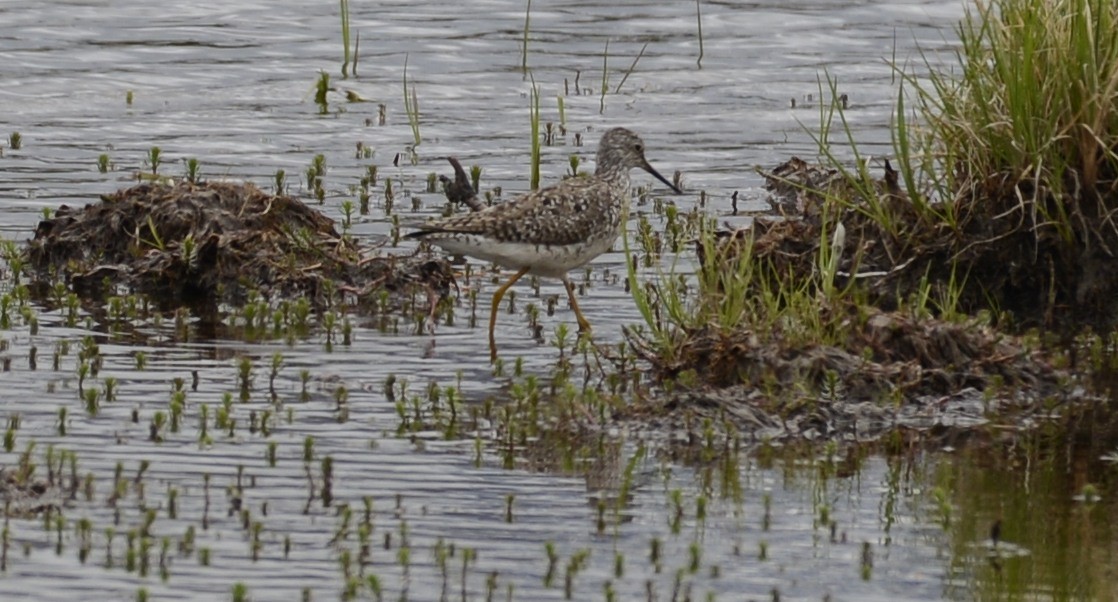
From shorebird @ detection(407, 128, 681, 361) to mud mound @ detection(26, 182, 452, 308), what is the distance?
69 centimetres

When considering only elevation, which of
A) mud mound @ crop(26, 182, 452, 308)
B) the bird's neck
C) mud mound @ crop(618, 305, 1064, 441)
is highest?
the bird's neck

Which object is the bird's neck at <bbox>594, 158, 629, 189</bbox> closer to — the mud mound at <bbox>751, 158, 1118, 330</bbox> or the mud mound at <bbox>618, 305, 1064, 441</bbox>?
the mud mound at <bbox>751, 158, 1118, 330</bbox>

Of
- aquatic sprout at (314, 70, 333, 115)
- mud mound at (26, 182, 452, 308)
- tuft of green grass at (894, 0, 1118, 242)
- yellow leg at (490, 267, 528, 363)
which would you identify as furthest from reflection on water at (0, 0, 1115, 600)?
aquatic sprout at (314, 70, 333, 115)

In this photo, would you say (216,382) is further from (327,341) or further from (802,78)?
(802,78)

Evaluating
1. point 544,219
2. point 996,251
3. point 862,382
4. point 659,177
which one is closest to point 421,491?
point 862,382

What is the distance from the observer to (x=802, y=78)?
20719 millimetres

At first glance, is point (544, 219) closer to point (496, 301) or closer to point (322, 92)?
point (496, 301)

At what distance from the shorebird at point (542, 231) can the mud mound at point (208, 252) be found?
688mm

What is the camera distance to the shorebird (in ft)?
38.2

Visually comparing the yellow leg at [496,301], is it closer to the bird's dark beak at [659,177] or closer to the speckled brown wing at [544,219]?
the speckled brown wing at [544,219]

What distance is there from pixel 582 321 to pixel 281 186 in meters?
3.85

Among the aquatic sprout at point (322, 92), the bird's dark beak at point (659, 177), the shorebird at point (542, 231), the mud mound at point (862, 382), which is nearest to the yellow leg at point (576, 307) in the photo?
the shorebird at point (542, 231)

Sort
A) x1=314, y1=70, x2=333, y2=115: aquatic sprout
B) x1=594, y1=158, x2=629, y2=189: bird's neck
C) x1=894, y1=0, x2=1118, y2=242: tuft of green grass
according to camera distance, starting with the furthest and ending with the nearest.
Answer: x1=314, y1=70, x2=333, y2=115: aquatic sprout < x1=594, y1=158, x2=629, y2=189: bird's neck < x1=894, y1=0, x2=1118, y2=242: tuft of green grass

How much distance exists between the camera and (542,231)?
11.8 m
